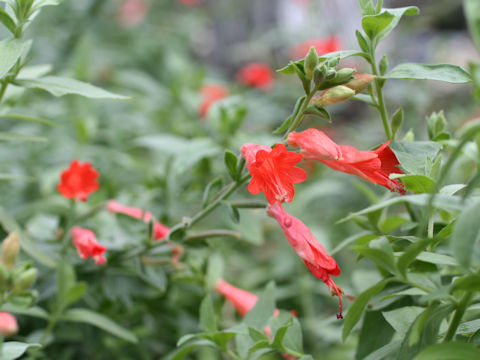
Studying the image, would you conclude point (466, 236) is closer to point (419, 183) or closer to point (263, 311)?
point (419, 183)

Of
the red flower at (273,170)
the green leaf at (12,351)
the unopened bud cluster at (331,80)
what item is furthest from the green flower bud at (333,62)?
the green leaf at (12,351)

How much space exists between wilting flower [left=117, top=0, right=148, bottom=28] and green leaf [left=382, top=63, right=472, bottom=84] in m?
2.31

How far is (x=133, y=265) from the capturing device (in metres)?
0.93

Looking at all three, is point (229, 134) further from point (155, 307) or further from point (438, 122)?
point (438, 122)

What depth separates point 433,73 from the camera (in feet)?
2.01

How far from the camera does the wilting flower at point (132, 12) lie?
8.98ft

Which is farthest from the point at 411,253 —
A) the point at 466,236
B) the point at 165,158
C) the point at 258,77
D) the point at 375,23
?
the point at 258,77

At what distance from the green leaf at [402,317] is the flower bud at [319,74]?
309 millimetres

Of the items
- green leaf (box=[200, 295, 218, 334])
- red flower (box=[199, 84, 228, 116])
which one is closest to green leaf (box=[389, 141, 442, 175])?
green leaf (box=[200, 295, 218, 334])

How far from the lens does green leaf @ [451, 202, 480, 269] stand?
41cm

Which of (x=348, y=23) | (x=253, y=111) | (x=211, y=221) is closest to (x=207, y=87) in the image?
(x=253, y=111)

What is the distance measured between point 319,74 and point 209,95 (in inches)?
50.9

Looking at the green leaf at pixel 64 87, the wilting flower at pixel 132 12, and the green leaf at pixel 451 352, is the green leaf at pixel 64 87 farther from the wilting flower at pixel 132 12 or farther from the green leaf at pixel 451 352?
the wilting flower at pixel 132 12

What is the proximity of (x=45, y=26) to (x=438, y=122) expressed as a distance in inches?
70.7
